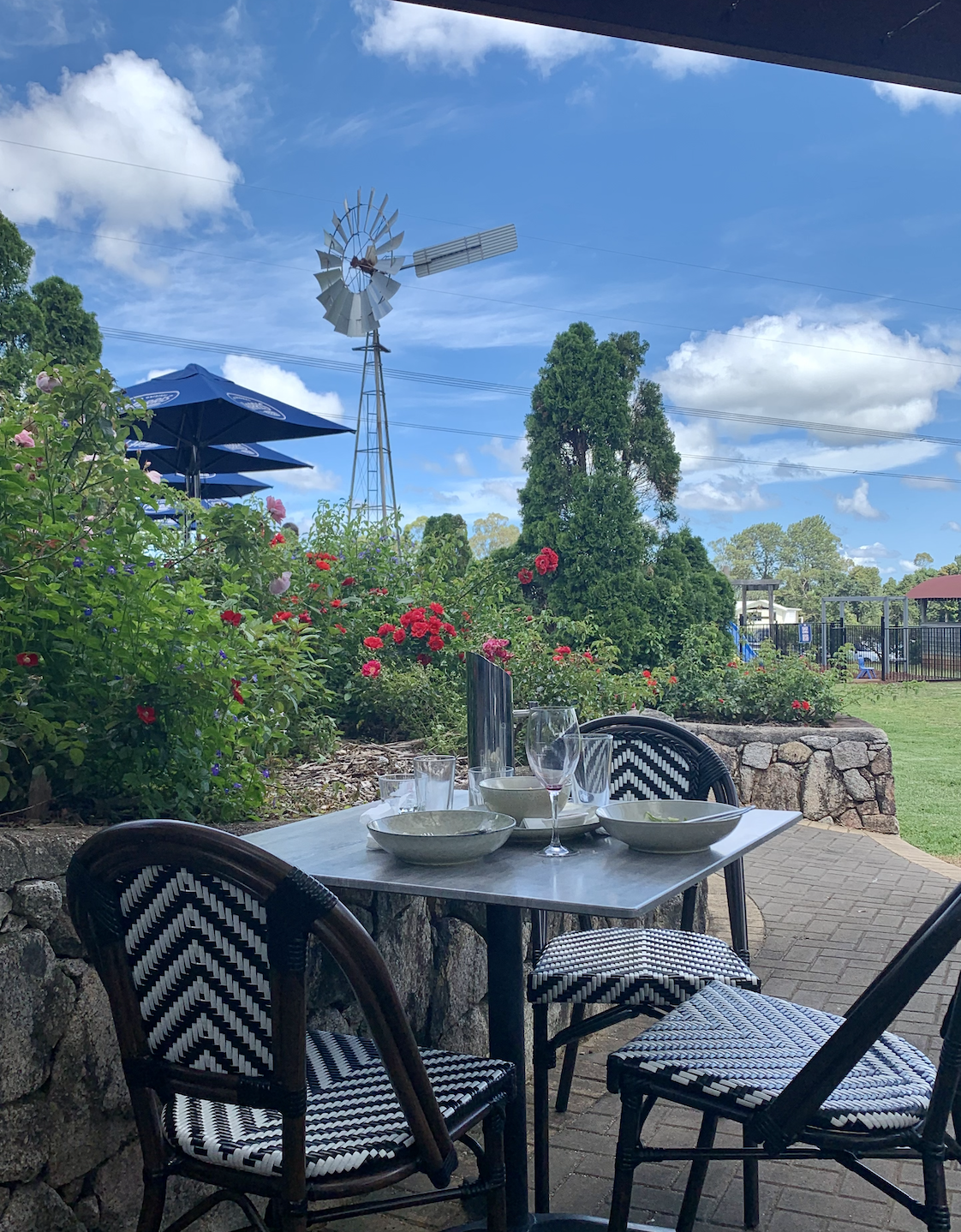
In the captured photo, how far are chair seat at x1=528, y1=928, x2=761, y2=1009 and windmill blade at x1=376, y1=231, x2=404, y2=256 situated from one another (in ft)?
43.7

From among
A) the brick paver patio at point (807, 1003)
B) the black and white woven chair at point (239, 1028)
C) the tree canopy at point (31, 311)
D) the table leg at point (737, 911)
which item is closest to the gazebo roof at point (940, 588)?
the tree canopy at point (31, 311)

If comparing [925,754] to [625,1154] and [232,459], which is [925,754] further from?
[625,1154]

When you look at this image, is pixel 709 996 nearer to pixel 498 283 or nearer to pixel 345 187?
pixel 345 187

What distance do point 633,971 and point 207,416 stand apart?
25.2 feet

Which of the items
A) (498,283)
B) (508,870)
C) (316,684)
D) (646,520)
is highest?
(498,283)

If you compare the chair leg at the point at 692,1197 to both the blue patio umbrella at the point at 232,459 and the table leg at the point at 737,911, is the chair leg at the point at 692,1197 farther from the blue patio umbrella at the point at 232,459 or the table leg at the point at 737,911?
the blue patio umbrella at the point at 232,459

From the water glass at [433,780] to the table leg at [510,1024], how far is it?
0.24m

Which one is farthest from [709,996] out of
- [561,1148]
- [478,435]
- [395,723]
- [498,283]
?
[498,283]

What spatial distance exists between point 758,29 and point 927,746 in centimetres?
950

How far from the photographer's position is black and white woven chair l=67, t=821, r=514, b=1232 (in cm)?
122

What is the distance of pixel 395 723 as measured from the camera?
411 centimetres

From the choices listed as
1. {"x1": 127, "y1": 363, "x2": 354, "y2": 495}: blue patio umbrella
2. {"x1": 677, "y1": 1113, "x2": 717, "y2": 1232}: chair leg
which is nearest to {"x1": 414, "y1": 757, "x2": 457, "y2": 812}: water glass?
{"x1": 677, "y1": 1113, "x2": 717, "y2": 1232}: chair leg

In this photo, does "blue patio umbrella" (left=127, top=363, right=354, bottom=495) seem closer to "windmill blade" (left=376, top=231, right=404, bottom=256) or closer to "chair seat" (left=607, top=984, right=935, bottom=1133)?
"windmill blade" (left=376, top=231, right=404, bottom=256)

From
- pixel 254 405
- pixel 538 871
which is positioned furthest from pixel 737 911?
pixel 254 405
